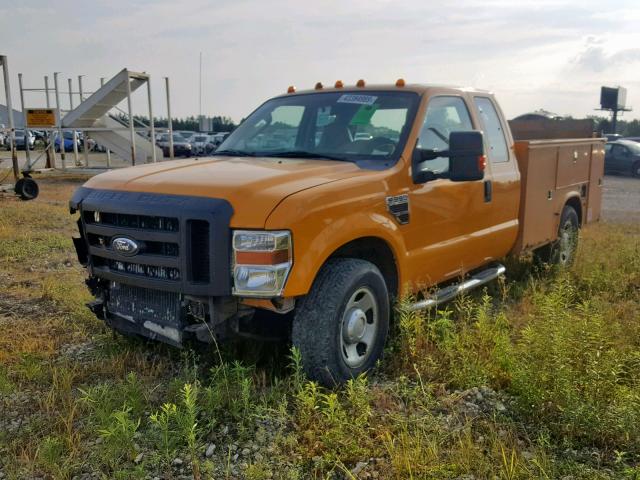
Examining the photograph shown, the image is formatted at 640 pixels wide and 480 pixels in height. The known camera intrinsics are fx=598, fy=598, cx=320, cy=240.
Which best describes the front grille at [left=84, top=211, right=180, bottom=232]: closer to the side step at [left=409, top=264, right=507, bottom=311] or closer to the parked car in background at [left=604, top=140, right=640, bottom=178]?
the side step at [left=409, top=264, right=507, bottom=311]

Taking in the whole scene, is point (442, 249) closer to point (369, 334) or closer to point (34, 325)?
point (369, 334)

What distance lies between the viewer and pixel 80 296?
5656 mm

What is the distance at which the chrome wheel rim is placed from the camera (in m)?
3.72

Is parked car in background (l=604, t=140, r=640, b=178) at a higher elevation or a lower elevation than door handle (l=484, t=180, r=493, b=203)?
lower

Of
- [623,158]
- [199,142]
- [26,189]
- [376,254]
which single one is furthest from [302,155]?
[199,142]

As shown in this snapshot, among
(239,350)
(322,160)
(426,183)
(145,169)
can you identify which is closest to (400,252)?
(426,183)

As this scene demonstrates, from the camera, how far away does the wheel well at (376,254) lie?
12.8 ft

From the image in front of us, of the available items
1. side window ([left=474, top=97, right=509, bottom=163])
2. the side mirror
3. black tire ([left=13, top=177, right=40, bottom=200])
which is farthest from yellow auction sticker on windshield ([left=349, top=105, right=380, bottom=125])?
black tire ([left=13, top=177, right=40, bottom=200])

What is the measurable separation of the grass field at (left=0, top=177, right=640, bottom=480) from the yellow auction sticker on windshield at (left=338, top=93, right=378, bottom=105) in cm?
167

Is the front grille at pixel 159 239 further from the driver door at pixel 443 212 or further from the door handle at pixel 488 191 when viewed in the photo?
the door handle at pixel 488 191

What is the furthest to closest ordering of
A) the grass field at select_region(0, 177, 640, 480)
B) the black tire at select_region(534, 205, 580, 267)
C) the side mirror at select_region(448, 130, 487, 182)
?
1. the black tire at select_region(534, 205, 580, 267)
2. the side mirror at select_region(448, 130, 487, 182)
3. the grass field at select_region(0, 177, 640, 480)

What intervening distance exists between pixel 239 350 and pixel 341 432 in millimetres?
1464

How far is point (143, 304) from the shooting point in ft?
12.4

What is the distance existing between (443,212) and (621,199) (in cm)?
1527
